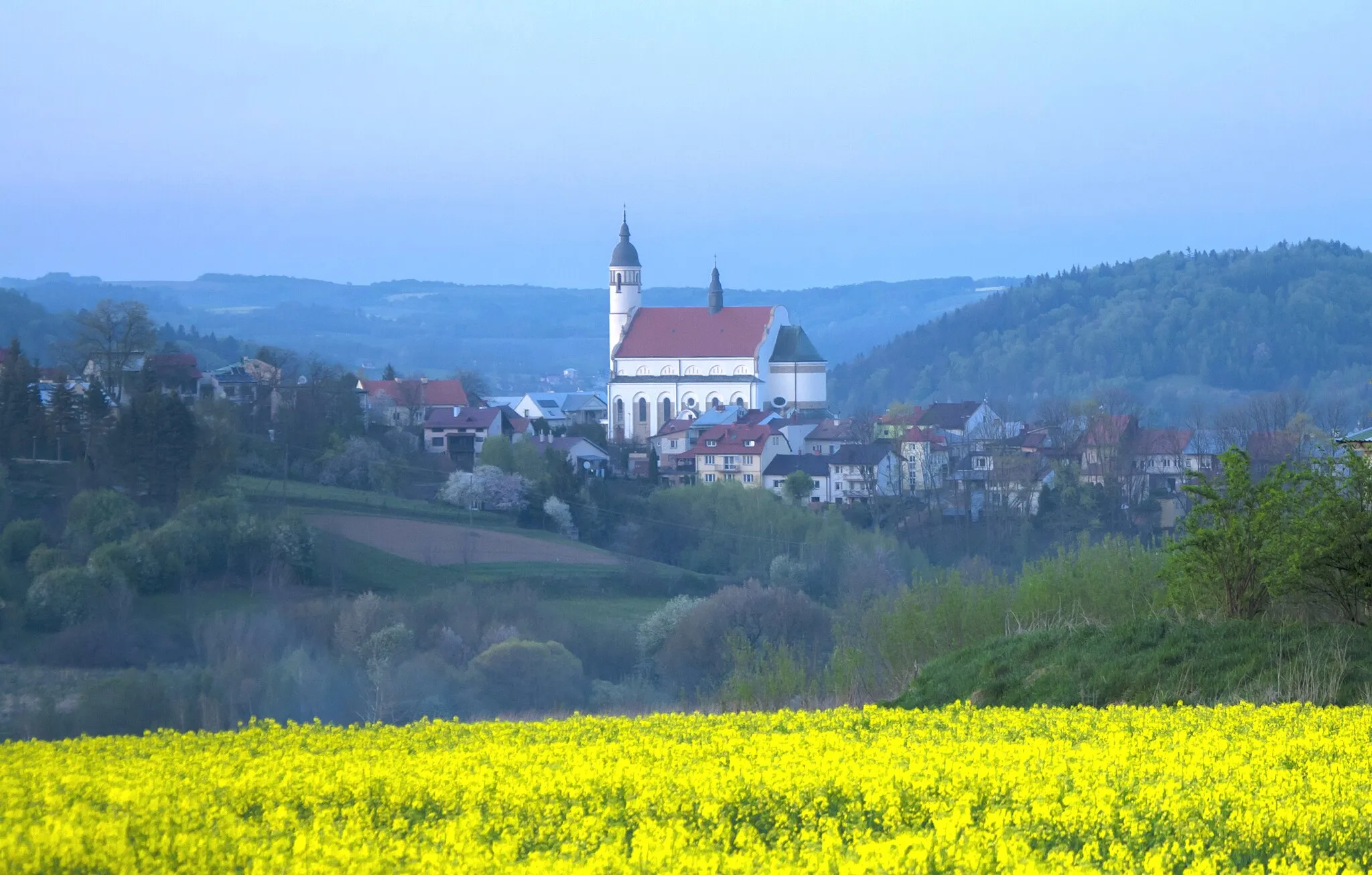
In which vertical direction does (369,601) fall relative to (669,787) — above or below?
below

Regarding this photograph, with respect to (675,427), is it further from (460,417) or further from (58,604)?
(58,604)

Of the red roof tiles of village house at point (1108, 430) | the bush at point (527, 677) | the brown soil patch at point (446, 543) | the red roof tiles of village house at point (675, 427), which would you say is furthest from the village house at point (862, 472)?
the bush at point (527, 677)

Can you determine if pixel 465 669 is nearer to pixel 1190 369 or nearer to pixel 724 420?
pixel 724 420

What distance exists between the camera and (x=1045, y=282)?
180 m

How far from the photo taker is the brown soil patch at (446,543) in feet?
170

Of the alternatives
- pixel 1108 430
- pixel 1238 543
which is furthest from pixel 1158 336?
pixel 1238 543

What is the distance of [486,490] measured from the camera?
6319cm

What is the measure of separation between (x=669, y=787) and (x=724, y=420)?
85.0 metres

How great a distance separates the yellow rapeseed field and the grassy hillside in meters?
3.18

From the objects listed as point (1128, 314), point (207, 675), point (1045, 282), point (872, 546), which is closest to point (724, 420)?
point (872, 546)

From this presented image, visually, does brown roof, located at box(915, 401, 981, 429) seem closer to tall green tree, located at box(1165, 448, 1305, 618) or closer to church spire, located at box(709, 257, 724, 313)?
church spire, located at box(709, 257, 724, 313)

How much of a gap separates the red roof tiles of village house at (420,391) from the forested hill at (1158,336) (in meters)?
45.7

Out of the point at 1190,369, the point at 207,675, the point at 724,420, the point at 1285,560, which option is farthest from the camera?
the point at 1190,369

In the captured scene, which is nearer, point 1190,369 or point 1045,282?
point 1190,369
